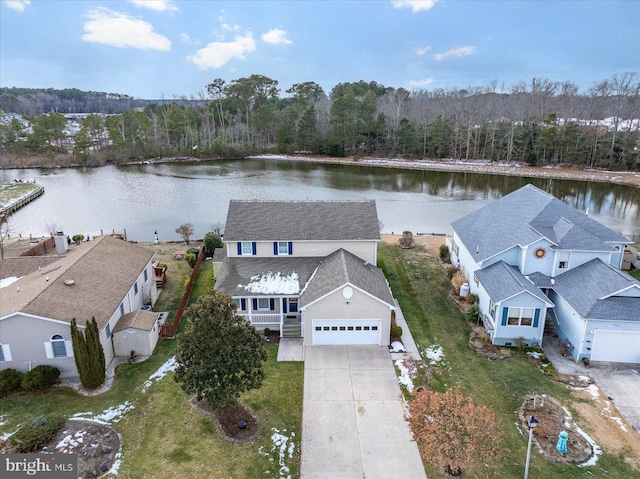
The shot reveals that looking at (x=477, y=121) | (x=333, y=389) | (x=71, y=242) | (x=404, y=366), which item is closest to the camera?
(x=333, y=389)

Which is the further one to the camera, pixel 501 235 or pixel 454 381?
pixel 501 235

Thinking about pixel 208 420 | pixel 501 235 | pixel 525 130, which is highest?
pixel 525 130

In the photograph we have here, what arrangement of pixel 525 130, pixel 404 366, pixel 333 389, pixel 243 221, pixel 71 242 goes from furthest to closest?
pixel 525 130, pixel 71 242, pixel 243 221, pixel 404 366, pixel 333 389

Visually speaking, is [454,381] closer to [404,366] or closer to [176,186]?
[404,366]

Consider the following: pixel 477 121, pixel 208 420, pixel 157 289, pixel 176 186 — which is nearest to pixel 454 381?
pixel 208 420

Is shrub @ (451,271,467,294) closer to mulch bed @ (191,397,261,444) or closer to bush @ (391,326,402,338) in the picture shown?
bush @ (391,326,402,338)

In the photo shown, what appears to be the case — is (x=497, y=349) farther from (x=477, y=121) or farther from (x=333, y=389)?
(x=477, y=121)

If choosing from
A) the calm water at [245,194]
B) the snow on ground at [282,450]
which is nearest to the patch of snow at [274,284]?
the snow on ground at [282,450]

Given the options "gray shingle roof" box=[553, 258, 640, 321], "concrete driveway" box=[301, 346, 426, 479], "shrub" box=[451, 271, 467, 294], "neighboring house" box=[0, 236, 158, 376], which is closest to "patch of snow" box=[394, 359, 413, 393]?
"concrete driveway" box=[301, 346, 426, 479]

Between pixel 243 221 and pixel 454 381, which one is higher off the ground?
pixel 243 221
